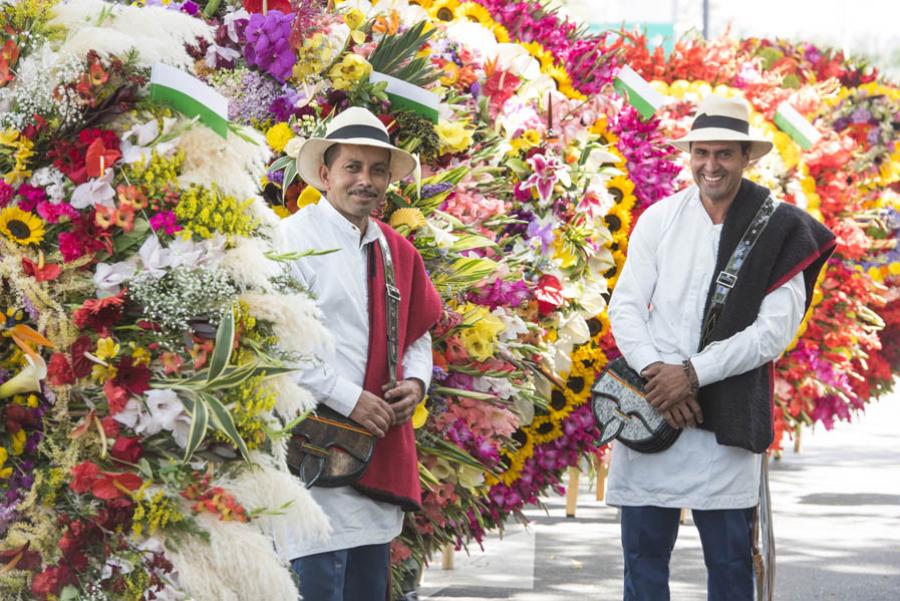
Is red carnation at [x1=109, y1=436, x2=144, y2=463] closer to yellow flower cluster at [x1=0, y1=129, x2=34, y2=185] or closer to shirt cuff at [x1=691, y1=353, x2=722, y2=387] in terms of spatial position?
yellow flower cluster at [x1=0, y1=129, x2=34, y2=185]

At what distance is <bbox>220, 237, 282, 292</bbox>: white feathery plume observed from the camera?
10.3ft

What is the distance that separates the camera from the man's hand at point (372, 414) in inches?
163

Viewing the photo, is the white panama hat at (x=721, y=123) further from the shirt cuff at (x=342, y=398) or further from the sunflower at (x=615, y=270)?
the shirt cuff at (x=342, y=398)

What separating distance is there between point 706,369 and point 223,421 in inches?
88.0

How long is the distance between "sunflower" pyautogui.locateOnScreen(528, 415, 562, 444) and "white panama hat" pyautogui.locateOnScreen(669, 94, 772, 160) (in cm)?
155

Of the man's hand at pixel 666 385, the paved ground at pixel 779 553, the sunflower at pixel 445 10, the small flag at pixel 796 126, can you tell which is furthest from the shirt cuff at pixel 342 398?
the small flag at pixel 796 126

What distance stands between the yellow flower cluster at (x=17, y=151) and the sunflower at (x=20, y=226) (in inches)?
3.1

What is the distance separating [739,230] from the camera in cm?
493

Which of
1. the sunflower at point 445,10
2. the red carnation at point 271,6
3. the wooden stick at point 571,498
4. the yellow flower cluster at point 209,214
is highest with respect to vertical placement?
the sunflower at point 445,10

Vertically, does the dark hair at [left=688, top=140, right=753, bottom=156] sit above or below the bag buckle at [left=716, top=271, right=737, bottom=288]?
above

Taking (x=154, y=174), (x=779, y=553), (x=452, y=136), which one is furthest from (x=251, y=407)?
(x=779, y=553)

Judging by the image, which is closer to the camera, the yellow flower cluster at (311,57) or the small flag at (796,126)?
the yellow flower cluster at (311,57)

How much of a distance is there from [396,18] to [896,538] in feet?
15.1

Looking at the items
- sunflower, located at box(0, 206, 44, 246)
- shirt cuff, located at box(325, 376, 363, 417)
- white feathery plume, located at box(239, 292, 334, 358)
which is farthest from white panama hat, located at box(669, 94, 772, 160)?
sunflower, located at box(0, 206, 44, 246)
